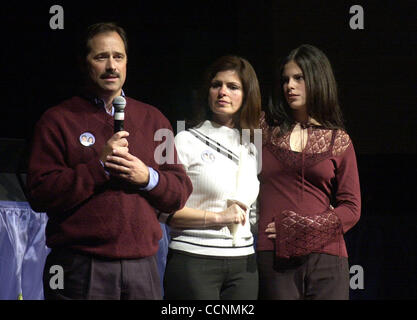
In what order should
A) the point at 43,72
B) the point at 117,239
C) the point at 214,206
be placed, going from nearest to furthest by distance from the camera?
the point at 117,239, the point at 214,206, the point at 43,72

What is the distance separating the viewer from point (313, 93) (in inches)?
81.7

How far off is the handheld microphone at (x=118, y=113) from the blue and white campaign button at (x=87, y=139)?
0.10 m

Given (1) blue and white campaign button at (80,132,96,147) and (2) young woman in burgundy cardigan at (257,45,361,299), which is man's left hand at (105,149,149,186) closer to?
(1) blue and white campaign button at (80,132,96,147)

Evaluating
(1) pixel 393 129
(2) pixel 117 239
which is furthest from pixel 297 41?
(2) pixel 117 239

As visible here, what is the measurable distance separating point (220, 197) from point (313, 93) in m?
0.51

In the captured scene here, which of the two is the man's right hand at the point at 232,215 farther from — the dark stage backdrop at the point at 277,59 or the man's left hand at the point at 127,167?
the dark stage backdrop at the point at 277,59

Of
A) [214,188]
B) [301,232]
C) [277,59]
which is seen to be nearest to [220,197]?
[214,188]

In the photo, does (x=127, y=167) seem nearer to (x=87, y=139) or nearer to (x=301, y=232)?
(x=87, y=139)

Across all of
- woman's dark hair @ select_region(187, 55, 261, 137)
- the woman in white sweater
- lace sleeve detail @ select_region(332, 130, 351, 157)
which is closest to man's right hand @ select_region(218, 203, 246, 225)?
the woman in white sweater

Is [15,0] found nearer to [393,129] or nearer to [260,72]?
[260,72]

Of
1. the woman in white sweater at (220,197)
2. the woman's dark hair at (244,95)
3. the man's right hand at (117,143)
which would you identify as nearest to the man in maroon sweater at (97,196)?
the man's right hand at (117,143)

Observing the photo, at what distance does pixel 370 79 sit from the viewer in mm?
3170

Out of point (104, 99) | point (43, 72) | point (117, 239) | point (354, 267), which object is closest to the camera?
point (117, 239)

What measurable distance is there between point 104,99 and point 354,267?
1758 mm
